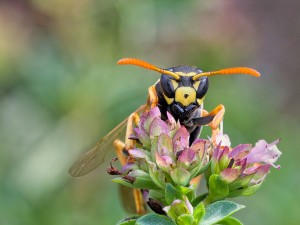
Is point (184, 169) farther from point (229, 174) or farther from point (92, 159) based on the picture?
point (92, 159)

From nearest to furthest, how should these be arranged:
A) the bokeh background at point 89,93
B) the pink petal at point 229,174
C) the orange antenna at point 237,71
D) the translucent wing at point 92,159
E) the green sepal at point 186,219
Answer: the green sepal at point 186,219, the pink petal at point 229,174, the orange antenna at point 237,71, the translucent wing at point 92,159, the bokeh background at point 89,93

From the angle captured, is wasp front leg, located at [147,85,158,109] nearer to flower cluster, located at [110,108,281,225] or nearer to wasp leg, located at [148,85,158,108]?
wasp leg, located at [148,85,158,108]

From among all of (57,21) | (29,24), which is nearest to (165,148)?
(57,21)

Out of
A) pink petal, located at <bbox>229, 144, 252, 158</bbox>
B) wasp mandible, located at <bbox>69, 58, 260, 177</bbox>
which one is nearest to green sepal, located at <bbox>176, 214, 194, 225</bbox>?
pink petal, located at <bbox>229, 144, 252, 158</bbox>

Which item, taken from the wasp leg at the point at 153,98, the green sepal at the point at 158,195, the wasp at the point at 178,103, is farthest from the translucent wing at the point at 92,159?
the green sepal at the point at 158,195

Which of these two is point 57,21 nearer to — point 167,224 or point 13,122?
point 13,122

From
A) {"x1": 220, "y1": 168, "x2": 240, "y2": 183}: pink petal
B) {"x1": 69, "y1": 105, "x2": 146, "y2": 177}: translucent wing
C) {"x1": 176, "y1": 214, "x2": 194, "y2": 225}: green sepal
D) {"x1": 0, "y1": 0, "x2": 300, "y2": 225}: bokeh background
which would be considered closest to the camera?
{"x1": 176, "y1": 214, "x2": 194, "y2": 225}: green sepal

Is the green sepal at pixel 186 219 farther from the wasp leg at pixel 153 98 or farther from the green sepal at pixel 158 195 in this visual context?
the wasp leg at pixel 153 98
